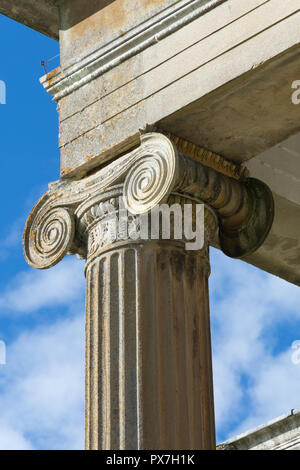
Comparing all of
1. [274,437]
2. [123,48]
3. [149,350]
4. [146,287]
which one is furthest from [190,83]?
[274,437]

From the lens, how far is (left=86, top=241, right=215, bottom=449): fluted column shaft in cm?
1639

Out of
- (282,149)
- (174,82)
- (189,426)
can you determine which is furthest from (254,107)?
(189,426)

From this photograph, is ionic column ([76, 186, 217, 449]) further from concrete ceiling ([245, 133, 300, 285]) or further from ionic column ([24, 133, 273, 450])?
concrete ceiling ([245, 133, 300, 285])

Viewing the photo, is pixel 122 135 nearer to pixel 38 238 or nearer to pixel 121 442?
pixel 38 238

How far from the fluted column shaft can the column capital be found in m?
0.85

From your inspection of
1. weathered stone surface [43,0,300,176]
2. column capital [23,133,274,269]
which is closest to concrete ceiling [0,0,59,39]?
weathered stone surface [43,0,300,176]

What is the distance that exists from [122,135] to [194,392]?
170 inches

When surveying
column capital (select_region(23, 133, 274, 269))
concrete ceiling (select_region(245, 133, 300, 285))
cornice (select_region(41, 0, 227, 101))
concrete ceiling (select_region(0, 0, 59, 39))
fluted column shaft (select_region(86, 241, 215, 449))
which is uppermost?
concrete ceiling (select_region(0, 0, 59, 39))

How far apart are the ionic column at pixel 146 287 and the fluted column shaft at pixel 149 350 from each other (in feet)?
0.05

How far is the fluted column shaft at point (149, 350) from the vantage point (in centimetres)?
1639

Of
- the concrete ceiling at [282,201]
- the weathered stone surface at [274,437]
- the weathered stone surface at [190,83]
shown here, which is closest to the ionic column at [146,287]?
the weathered stone surface at [190,83]

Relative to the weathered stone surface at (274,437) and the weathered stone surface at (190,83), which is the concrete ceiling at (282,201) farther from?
the weathered stone surface at (274,437)

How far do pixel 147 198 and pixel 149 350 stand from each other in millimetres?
2305

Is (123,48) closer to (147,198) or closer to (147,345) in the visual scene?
(147,198)
